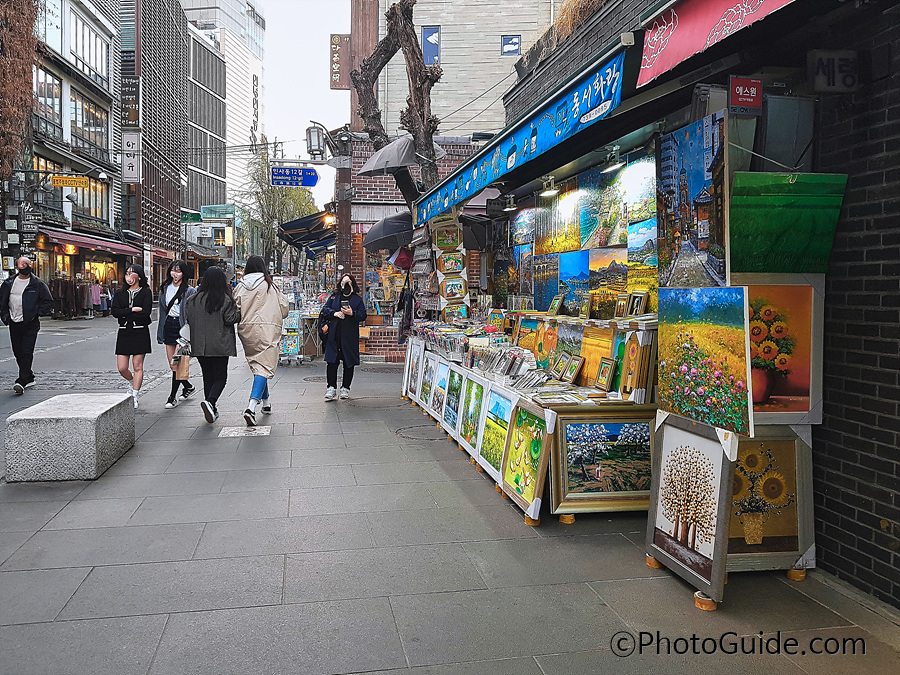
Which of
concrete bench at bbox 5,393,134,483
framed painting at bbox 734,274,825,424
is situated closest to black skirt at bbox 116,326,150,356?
concrete bench at bbox 5,393,134,483

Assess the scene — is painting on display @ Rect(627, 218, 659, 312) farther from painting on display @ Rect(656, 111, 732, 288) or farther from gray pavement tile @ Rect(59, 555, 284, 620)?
gray pavement tile @ Rect(59, 555, 284, 620)

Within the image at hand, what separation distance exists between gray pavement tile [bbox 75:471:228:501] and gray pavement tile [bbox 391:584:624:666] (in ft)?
8.93

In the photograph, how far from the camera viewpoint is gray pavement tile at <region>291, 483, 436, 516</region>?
5.17m

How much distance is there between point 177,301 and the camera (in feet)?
30.7

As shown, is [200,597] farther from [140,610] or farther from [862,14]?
[862,14]

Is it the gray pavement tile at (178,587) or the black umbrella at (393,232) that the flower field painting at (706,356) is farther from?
the black umbrella at (393,232)

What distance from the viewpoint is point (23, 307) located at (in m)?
9.92

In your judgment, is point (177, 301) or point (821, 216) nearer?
point (821, 216)

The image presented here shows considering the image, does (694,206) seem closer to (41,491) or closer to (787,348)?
(787,348)

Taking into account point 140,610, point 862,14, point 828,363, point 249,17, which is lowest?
point 140,610

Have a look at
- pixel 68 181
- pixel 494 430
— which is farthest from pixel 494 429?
pixel 68 181

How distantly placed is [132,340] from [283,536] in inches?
217

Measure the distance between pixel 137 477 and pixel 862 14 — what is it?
6112 mm

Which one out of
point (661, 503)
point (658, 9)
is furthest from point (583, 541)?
point (658, 9)
